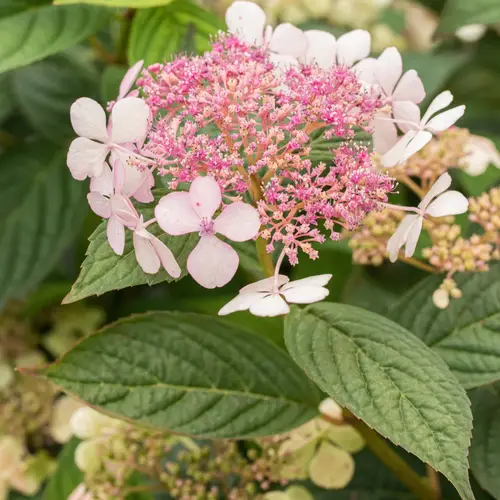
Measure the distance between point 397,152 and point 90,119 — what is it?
226 mm

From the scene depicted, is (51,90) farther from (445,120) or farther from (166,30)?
(445,120)

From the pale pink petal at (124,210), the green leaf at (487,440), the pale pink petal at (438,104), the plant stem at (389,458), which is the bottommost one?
the plant stem at (389,458)

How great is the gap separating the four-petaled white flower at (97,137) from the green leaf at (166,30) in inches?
10.2

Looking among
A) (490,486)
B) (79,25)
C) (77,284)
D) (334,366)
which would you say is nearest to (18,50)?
(79,25)

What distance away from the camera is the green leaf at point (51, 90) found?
964 mm

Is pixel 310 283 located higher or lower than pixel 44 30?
higher

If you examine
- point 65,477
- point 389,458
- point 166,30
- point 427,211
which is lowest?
point 65,477

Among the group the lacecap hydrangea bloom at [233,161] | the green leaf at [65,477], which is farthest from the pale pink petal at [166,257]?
the green leaf at [65,477]

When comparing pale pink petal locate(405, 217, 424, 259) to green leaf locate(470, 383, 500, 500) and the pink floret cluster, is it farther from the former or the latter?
green leaf locate(470, 383, 500, 500)

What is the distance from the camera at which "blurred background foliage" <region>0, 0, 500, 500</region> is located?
78cm

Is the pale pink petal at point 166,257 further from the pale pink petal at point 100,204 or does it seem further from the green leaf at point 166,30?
the green leaf at point 166,30

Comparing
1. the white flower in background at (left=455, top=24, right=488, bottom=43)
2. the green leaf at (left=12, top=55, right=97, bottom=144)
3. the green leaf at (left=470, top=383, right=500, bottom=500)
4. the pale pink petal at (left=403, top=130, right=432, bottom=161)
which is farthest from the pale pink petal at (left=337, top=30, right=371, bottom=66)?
the white flower in background at (left=455, top=24, right=488, bottom=43)

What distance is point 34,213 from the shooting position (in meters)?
0.99

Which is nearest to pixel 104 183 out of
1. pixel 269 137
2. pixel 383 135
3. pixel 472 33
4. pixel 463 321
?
pixel 269 137
